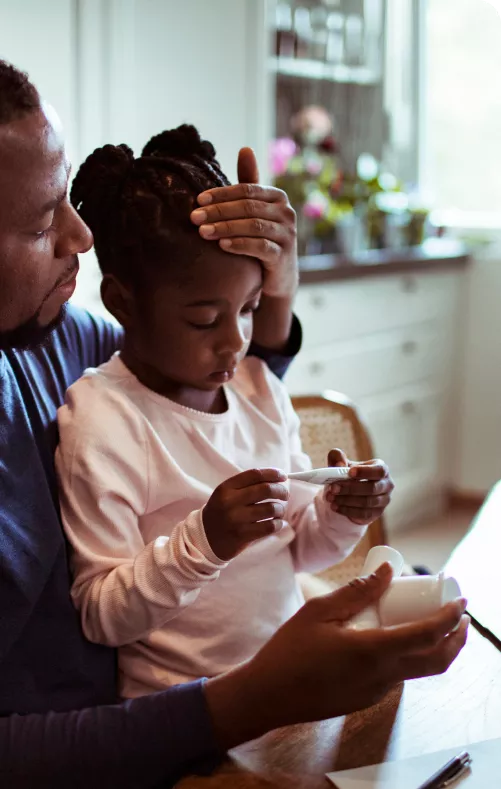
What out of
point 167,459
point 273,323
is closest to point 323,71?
point 273,323

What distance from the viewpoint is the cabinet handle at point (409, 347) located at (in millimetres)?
4074

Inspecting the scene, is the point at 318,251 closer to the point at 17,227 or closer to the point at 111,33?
the point at 111,33

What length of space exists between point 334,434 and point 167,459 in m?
0.79

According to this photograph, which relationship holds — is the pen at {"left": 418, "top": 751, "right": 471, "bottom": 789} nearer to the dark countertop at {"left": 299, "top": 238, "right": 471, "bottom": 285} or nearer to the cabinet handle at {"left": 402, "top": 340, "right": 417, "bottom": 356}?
the dark countertop at {"left": 299, "top": 238, "right": 471, "bottom": 285}

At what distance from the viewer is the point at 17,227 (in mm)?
890

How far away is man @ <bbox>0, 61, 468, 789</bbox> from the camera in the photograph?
2.61 ft

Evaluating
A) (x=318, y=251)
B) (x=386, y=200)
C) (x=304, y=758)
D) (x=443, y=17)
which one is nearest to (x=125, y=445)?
(x=304, y=758)

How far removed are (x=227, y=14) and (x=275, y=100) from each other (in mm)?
1274

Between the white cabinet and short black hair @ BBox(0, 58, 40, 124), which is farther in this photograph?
the white cabinet

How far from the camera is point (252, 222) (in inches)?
43.7

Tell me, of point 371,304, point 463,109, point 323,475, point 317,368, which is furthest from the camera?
point 463,109

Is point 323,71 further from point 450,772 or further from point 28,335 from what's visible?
point 450,772

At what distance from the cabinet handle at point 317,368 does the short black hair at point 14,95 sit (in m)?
2.70

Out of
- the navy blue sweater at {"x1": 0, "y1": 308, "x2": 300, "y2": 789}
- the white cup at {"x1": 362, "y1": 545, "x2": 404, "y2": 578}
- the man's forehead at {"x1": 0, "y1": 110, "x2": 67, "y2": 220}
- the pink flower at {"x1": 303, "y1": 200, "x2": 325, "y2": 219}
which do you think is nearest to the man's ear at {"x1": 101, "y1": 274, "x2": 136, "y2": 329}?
the navy blue sweater at {"x1": 0, "y1": 308, "x2": 300, "y2": 789}
